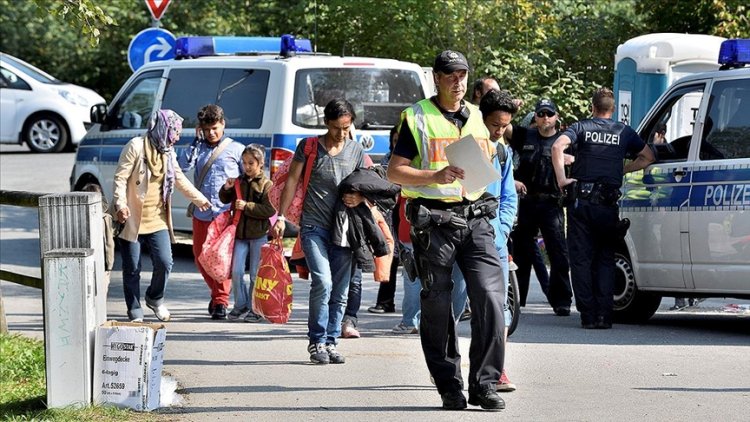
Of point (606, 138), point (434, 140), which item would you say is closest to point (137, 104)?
point (606, 138)

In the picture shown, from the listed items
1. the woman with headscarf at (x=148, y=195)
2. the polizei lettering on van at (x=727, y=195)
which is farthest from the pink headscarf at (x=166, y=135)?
the polizei lettering on van at (x=727, y=195)

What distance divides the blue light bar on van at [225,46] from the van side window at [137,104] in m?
0.36

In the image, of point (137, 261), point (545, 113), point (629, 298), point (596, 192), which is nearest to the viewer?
point (596, 192)

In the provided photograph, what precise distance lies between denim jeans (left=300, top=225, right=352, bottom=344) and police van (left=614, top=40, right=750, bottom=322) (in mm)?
2589

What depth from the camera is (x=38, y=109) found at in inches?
1005

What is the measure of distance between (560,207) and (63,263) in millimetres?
5350

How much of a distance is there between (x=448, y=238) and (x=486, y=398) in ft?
2.72

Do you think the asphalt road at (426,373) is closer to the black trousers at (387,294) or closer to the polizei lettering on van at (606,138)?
the black trousers at (387,294)

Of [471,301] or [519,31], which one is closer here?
[471,301]

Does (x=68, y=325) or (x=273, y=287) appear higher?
(x=68, y=325)

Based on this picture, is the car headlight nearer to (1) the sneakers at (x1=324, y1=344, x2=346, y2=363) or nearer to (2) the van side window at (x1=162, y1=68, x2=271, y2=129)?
(2) the van side window at (x1=162, y1=68, x2=271, y2=129)

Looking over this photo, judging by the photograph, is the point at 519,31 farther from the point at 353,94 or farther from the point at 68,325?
the point at 68,325

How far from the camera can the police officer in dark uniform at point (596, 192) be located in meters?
10.7

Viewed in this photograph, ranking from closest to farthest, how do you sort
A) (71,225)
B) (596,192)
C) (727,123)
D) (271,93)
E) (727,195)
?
(71,225)
(727,195)
(727,123)
(596,192)
(271,93)
